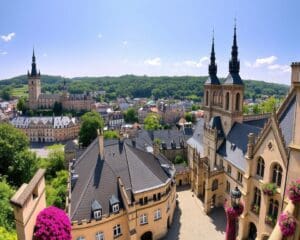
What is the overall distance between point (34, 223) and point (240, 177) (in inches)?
1250

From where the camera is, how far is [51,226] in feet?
35.2

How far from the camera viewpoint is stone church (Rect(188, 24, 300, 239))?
2437 cm

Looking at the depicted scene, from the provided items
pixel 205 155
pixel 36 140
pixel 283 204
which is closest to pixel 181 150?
pixel 205 155

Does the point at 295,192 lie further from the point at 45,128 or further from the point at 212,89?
the point at 45,128

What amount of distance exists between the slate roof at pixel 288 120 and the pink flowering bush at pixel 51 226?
23.0 metres

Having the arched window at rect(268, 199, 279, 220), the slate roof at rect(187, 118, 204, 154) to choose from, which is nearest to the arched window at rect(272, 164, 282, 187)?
the arched window at rect(268, 199, 279, 220)

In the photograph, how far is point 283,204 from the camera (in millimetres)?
24125

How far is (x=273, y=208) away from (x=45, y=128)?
10079 cm

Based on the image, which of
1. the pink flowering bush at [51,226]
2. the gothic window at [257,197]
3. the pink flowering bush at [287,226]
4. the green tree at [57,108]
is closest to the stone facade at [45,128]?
the green tree at [57,108]

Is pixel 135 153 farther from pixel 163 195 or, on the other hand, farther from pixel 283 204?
pixel 283 204

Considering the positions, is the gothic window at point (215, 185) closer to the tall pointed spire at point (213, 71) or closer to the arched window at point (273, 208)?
the arched window at point (273, 208)

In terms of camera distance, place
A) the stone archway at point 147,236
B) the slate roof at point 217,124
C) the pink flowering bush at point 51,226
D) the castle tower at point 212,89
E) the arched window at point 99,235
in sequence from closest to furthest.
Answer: the pink flowering bush at point 51,226, the arched window at point 99,235, the stone archway at point 147,236, the slate roof at point 217,124, the castle tower at point 212,89

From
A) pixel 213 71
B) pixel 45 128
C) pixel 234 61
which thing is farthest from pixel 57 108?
pixel 234 61

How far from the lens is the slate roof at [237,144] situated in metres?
36.5
